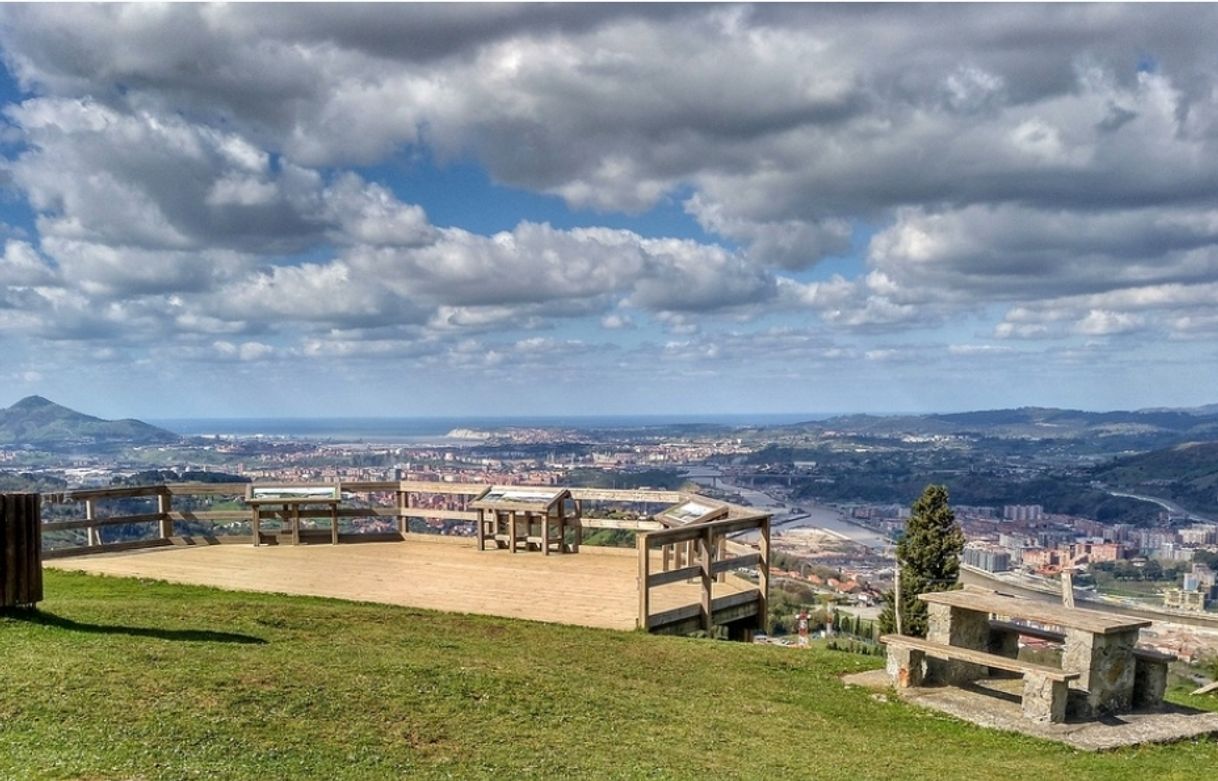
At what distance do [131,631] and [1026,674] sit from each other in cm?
851

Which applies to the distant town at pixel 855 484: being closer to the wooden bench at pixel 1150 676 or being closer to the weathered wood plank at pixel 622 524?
the weathered wood plank at pixel 622 524

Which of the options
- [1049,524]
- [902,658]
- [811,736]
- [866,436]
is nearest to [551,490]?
[902,658]

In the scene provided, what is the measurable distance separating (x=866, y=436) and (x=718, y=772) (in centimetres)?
14701

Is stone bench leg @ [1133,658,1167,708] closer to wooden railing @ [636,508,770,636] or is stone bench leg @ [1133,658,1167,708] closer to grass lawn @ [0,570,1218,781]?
grass lawn @ [0,570,1218,781]

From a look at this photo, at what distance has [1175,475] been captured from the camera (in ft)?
322

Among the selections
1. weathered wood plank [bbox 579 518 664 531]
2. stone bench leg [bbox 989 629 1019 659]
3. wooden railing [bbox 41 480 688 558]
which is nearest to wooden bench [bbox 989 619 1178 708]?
stone bench leg [bbox 989 629 1019 659]

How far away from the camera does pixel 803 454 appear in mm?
115125

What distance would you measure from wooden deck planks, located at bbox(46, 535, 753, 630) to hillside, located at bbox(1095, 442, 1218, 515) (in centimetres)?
9274

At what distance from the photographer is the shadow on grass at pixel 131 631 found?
819 centimetres

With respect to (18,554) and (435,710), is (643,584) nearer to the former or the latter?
(435,710)

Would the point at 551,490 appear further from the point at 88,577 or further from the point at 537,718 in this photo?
the point at 537,718

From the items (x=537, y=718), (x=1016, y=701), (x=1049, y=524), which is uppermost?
(x=537, y=718)

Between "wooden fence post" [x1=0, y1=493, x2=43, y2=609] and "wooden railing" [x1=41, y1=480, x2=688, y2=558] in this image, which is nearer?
"wooden fence post" [x1=0, y1=493, x2=43, y2=609]

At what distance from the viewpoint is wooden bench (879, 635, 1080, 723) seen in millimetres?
7805
